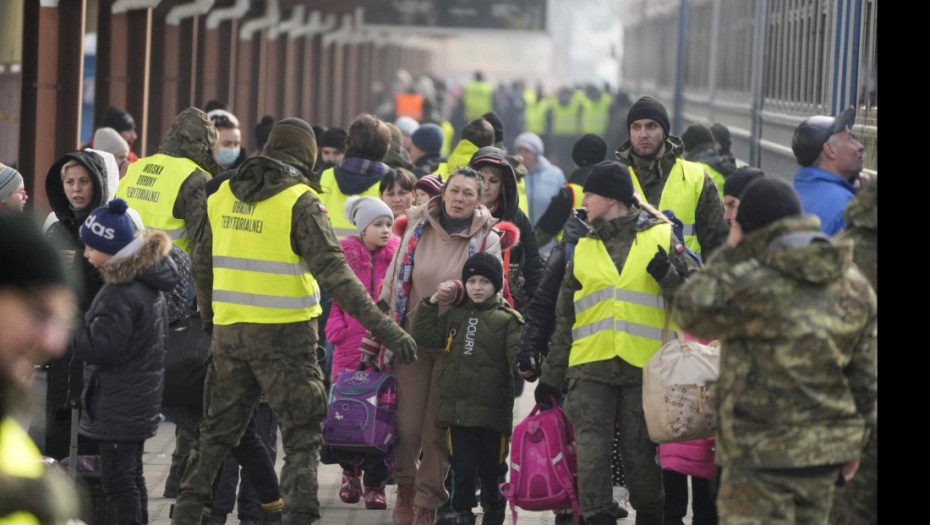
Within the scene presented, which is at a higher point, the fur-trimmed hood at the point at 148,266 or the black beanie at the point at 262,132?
the black beanie at the point at 262,132

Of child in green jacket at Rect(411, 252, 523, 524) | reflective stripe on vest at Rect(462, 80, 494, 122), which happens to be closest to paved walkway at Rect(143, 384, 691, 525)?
child in green jacket at Rect(411, 252, 523, 524)

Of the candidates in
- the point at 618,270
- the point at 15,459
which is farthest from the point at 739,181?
the point at 15,459

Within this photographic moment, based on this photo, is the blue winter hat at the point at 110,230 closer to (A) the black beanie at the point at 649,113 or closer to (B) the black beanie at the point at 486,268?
(B) the black beanie at the point at 486,268

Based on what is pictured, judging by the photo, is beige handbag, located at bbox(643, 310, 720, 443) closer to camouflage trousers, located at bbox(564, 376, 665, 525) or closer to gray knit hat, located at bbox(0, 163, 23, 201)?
camouflage trousers, located at bbox(564, 376, 665, 525)

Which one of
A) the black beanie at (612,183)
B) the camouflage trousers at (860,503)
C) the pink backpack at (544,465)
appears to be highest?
the black beanie at (612,183)

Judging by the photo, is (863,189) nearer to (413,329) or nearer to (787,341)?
(787,341)

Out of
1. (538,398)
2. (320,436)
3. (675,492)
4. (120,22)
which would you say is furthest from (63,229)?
(120,22)

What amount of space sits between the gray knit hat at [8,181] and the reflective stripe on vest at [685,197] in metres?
3.07

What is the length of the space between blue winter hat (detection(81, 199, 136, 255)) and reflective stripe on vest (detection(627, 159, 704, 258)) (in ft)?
8.89

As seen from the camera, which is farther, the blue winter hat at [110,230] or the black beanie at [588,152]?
the black beanie at [588,152]

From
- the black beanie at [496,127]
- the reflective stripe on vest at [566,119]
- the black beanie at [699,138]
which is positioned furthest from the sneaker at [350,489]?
the reflective stripe on vest at [566,119]

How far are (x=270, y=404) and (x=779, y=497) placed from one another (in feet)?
8.16

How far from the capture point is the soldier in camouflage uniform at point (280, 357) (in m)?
6.66

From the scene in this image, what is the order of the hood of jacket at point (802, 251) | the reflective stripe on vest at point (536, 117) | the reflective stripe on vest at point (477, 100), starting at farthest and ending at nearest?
the reflective stripe on vest at point (477, 100)
the reflective stripe on vest at point (536, 117)
the hood of jacket at point (802, 251)
